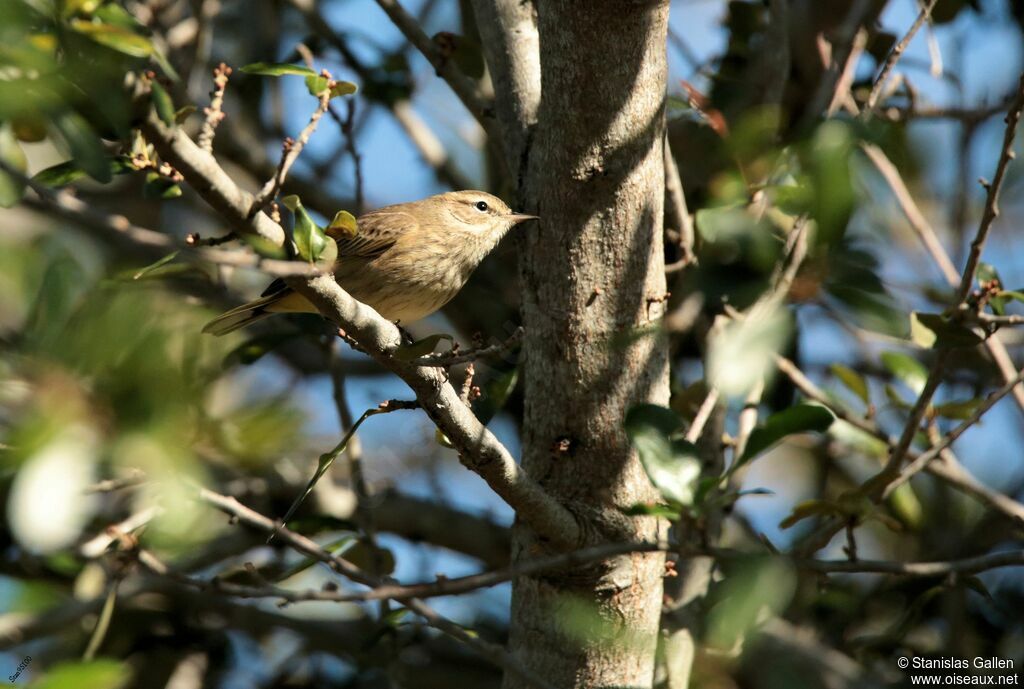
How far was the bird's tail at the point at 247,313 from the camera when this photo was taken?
450 cm

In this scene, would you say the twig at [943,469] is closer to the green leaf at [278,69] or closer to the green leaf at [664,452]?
the green leaf at [664,452]

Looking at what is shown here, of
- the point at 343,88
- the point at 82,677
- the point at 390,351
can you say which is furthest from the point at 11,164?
the point at 343,88

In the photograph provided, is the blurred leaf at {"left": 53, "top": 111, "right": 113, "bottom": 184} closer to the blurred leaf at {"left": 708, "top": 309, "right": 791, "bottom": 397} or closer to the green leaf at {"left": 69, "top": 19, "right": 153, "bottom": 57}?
the green leaf at {"left": 69, "top": 19, "right": 153, "bottom": 57}

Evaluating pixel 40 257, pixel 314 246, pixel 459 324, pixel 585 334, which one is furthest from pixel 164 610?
pixel 40 257

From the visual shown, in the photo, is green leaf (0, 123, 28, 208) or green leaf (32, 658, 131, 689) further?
green leaf (0, 123, 28, 208)

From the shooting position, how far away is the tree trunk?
3.10 m

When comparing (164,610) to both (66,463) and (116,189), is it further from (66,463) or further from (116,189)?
(66,463)

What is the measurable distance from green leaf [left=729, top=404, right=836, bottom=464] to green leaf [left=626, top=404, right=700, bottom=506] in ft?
0.41

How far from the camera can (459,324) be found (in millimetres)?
5875

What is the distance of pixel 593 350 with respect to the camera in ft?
10.6

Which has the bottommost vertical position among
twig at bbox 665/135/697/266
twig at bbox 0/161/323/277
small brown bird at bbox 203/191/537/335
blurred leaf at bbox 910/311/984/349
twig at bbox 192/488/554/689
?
twig at bbox 192/488/554/689

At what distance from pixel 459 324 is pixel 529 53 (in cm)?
241

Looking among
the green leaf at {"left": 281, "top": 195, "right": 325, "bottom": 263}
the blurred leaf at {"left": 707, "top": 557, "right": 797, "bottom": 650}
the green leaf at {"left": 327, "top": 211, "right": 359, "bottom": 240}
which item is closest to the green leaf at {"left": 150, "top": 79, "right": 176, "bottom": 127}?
the green leaf at {"left": 281, "top": 195, "right": 325, "bottom": 263}

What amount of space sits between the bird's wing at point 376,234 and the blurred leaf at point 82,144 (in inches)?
115
